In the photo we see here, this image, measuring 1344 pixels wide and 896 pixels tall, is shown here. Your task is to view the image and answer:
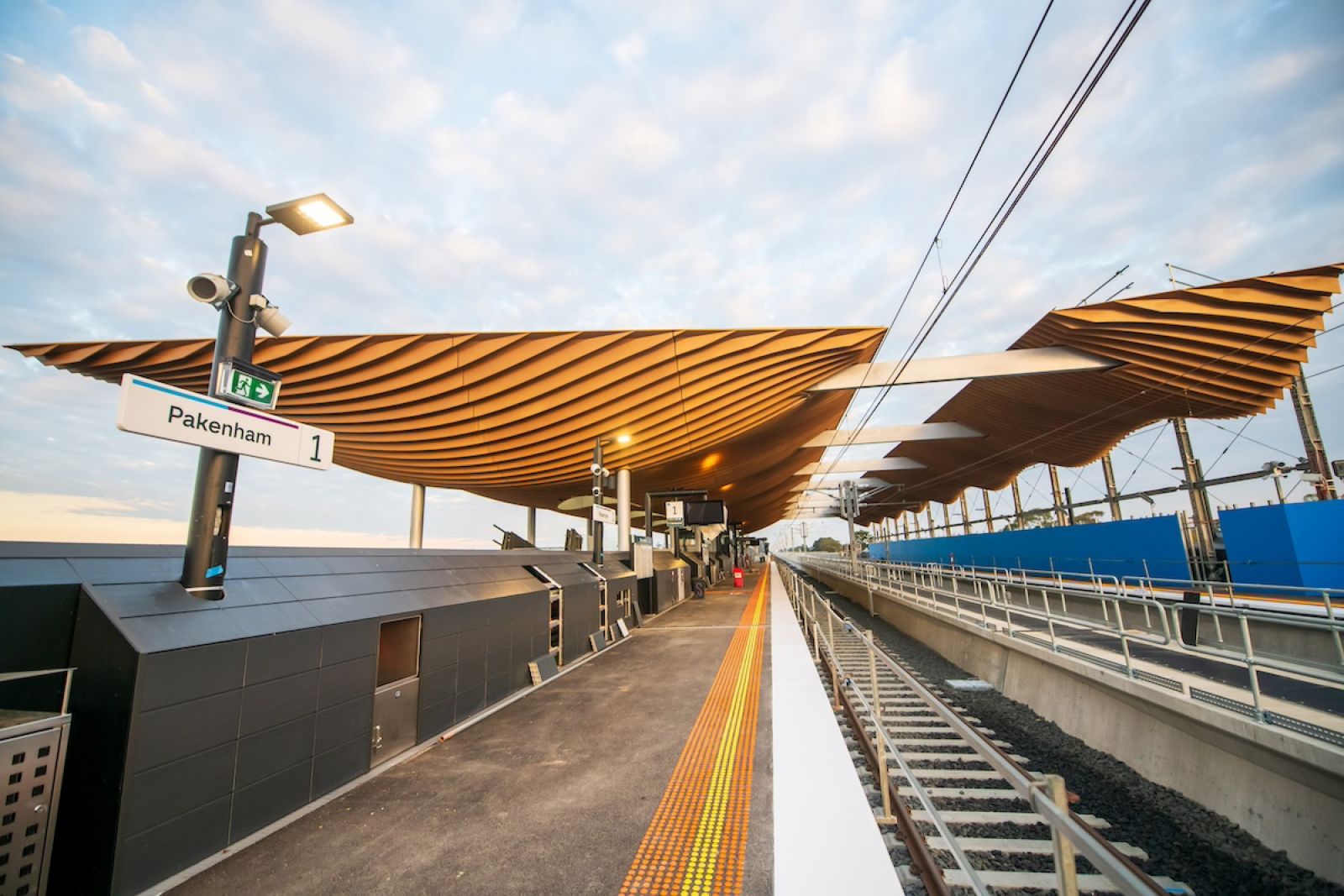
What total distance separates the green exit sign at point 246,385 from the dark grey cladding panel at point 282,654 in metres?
2.05

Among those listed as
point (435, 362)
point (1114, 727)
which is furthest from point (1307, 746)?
point (435, 362)

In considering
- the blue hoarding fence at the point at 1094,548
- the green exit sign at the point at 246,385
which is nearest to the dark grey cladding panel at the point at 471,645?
the green exit sign at the point at 246,385

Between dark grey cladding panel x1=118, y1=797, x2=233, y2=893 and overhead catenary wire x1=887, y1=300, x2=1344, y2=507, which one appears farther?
overhead catenary wire x1=887, y1=300, x2=1344, y2=507

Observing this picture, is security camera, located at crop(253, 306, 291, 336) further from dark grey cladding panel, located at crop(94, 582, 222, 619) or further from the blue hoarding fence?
the blue hoarding fence

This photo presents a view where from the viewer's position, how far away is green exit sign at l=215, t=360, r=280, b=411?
14.6 ft

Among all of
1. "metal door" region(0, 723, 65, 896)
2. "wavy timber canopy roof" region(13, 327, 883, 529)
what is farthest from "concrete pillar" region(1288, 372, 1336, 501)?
"metal door" region(0, 723, 65, 896)

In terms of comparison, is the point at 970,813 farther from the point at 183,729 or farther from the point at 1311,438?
the point at 1311,438

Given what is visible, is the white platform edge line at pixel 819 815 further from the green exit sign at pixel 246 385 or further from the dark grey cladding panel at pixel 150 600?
the green exit sign at pixel 246 385

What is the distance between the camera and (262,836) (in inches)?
167

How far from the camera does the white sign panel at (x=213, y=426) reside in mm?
3719

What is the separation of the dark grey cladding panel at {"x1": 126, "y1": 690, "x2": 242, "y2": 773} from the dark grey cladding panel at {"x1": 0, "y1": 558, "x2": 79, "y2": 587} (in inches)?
45.5

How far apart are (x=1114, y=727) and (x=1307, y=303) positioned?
1643 centimetres

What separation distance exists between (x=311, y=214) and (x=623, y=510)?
2027 centimetres

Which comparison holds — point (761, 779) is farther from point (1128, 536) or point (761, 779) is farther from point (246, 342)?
point (1128, 536)
